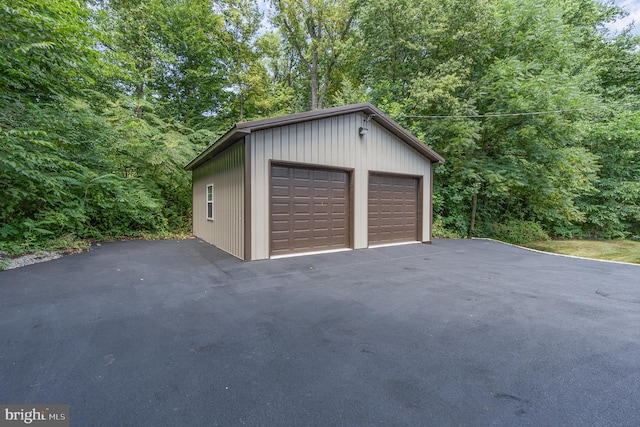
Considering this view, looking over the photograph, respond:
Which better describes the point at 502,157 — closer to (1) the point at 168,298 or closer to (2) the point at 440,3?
(2) the point at 440,3

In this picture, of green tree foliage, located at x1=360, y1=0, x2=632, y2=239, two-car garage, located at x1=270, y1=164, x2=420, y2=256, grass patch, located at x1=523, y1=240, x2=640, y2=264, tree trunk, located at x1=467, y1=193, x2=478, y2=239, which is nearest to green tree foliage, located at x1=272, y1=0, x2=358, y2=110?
green tree foliage, located at x1=360, y1=0, x2=632, y2=239

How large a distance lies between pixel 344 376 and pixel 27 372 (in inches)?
87.8

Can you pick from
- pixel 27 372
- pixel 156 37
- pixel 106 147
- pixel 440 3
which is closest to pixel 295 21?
pixel 156 37

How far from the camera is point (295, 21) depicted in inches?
593

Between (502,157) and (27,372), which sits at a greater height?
(502,157)

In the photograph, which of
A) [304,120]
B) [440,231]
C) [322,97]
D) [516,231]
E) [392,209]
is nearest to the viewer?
[304,120]

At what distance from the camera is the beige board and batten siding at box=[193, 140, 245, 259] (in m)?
5.67

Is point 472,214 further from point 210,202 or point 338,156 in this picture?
point 210,202

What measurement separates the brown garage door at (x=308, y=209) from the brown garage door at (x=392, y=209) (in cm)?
94

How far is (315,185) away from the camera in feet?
20.9

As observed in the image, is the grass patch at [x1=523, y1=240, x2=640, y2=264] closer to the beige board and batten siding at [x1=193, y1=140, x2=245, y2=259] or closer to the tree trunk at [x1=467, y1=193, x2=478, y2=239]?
the tree trunk at [x1=467, y1=193, x2=478, y2=239]

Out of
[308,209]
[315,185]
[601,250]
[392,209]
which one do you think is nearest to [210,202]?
[308,209]

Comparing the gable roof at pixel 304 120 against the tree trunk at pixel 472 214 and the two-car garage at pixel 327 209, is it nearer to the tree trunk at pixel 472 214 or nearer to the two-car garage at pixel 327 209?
the two-car garage at pixel 327 209

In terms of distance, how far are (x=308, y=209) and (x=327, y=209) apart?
55 centimetres
